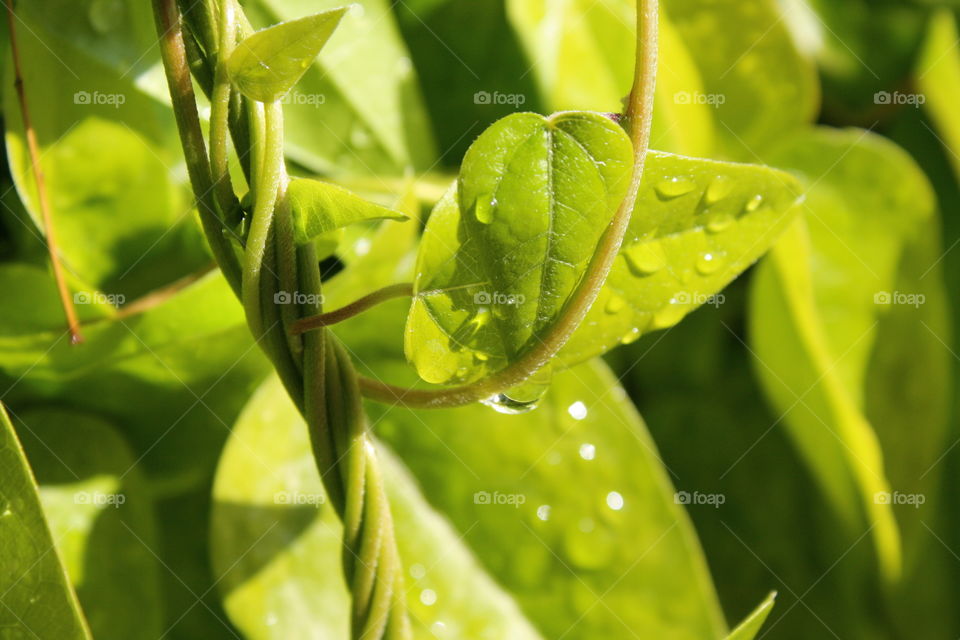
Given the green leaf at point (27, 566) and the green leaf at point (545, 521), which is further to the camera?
the green leaf at point (545, 521)

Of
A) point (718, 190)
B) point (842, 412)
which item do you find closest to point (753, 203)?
point (718, 190)

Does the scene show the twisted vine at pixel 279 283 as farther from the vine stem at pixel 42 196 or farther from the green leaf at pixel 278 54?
the vine stem at pixel 42 196

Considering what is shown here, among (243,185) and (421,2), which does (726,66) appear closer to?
(421,2)

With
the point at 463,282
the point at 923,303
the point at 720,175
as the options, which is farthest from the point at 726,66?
the point at 463,282

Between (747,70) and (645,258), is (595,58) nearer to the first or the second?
(747,70)
